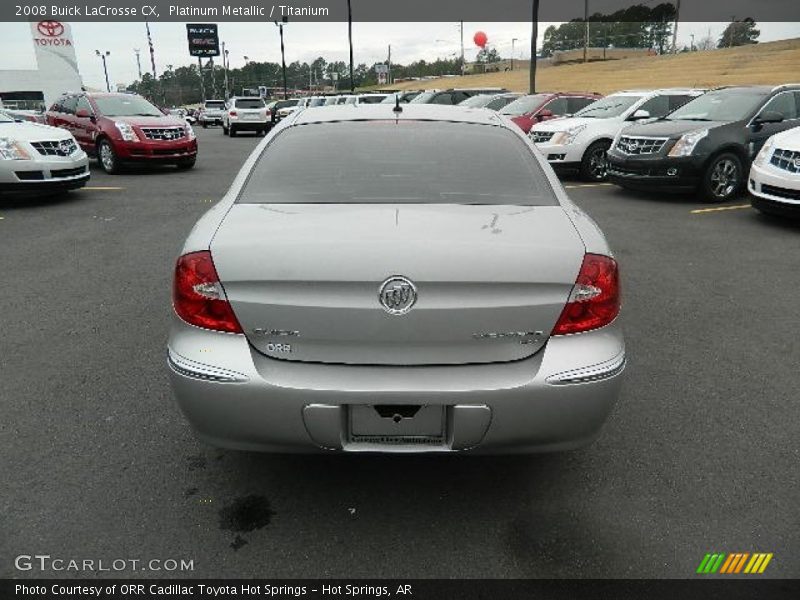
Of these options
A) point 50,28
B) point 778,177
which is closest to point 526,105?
point 778,177

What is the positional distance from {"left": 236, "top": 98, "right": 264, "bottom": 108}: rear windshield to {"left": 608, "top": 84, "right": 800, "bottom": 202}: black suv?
21613 millimetres

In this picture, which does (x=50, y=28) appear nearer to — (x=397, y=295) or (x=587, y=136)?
(x=587, y=136)

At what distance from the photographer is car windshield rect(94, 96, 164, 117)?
13.7 metres

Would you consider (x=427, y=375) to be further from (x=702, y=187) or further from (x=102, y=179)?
(x=102, y=179)

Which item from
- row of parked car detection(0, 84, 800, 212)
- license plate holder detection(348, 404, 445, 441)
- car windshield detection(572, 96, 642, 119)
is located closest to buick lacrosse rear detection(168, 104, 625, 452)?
license plate holder detection(348, 404, 445, 441)

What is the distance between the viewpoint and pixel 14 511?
103 inches

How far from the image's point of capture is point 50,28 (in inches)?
1784

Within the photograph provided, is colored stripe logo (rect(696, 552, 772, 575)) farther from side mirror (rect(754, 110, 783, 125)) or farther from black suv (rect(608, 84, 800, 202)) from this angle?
side mirror (rect(754, 110, 783, 125))

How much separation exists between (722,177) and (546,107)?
220 inches

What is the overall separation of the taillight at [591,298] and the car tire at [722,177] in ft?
27.1

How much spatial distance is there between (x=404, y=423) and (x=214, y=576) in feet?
2.89

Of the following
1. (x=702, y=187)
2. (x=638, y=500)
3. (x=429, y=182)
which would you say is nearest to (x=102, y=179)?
(x=702, y=187)

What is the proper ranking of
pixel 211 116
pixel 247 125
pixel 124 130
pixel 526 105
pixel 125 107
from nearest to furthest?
pixel 124 130 → pixel 125 107 → pixel 526 105 → pixel 247 125 → pixel 211 116

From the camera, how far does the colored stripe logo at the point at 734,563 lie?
232 centimetres
